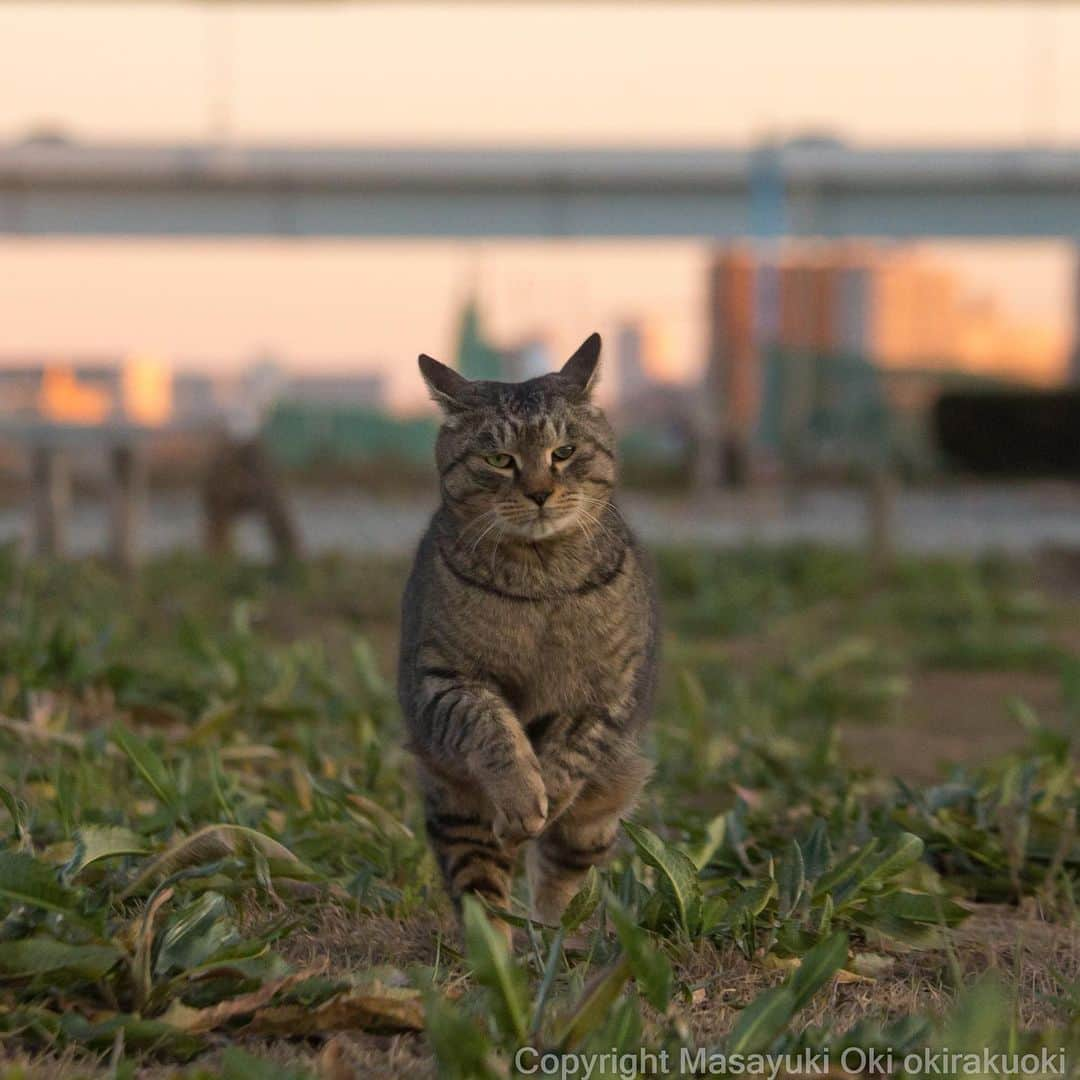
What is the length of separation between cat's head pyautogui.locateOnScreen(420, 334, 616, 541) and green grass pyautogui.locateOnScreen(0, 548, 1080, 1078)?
74cm

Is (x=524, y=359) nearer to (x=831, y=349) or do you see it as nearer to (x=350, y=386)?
(x=831, y=349)

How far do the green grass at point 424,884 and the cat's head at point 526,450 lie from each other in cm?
74

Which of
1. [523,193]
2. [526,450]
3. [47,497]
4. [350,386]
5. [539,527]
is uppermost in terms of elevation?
[523,193]

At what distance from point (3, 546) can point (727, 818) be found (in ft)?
13.9

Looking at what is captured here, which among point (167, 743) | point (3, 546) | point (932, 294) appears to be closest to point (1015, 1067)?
point (167, 743)

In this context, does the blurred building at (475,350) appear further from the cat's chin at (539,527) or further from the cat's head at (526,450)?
the cat's chin at (539,527)

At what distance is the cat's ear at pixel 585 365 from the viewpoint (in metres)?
3.81

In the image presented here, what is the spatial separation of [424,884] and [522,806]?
572 millimetres

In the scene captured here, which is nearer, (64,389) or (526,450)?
(526,450)

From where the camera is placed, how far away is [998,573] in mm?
10219

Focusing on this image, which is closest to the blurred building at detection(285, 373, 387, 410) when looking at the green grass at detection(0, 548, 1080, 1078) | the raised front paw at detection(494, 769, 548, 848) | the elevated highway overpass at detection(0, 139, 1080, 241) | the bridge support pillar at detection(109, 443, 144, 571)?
the elevated highway overpass at detection(0, 139, 1080, 241)

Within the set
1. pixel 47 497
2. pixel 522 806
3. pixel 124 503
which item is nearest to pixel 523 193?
pixel 47 497

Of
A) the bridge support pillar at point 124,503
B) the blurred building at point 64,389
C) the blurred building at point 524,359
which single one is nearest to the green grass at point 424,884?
the bridge support pillar at point 124,503

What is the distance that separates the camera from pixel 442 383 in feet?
12.5
